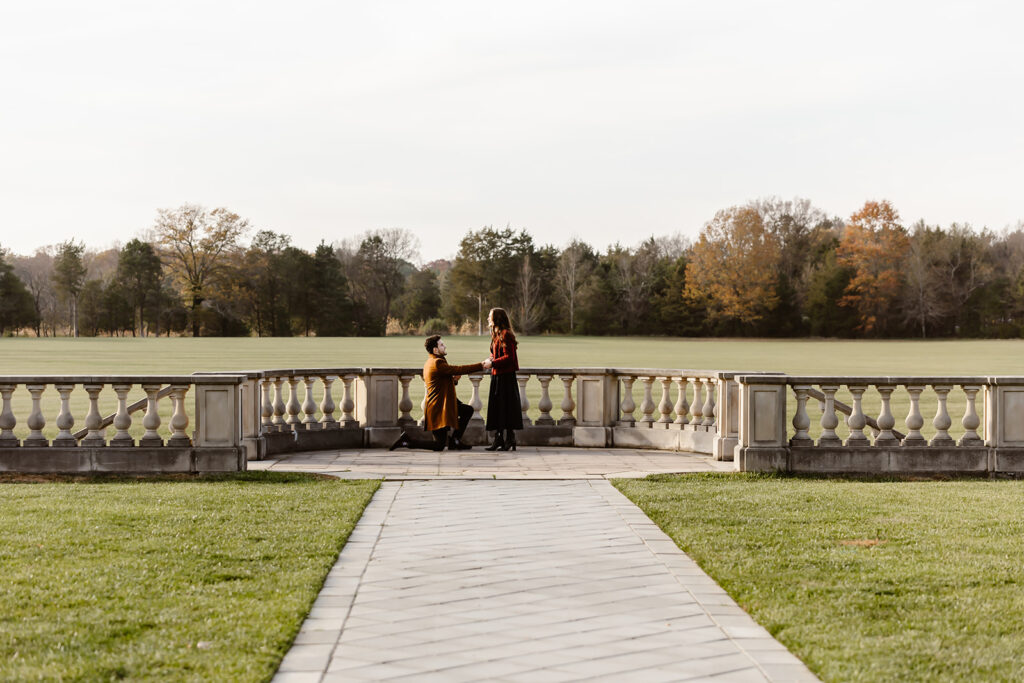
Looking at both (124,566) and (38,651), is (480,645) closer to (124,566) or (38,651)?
(38,651)

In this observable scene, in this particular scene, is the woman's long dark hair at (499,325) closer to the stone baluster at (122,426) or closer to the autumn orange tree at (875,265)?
the stone baluster at (122,426)

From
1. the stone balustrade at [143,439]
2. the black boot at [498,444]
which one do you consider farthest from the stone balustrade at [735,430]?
the black boot at [498,444]

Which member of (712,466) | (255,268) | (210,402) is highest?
(255,268)

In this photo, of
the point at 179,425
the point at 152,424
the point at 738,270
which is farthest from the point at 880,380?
the point at 738,270

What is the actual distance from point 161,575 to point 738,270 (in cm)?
9130

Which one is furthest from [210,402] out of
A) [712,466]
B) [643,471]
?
[712,466]

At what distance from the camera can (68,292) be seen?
307ft

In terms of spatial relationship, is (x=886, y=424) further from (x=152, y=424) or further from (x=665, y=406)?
(x=152, y=424)

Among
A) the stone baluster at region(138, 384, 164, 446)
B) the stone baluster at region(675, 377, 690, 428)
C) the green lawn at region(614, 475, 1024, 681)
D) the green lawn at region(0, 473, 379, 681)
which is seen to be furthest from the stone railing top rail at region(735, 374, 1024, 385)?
the stone baluster at region(138, 384, 164, 446)

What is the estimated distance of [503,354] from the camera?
44.4ft

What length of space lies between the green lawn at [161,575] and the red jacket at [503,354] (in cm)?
Result: 414

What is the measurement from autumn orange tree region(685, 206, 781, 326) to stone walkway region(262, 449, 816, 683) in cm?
8709

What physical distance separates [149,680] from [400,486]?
5.92 meters

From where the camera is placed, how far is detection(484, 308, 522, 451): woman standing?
1352 cm
